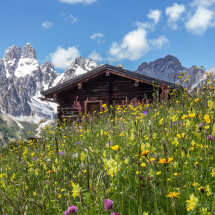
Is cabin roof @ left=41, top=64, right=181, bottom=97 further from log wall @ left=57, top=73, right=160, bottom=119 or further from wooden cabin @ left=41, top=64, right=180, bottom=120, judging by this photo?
log wall @ left=57, top=73, right=160, bottom=119

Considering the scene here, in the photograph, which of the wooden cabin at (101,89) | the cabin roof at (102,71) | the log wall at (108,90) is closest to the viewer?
the cabin roof at (102,71)

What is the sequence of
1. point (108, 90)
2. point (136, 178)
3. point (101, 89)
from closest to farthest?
point (136, 178)
point (108, 90)
point (101, 89)

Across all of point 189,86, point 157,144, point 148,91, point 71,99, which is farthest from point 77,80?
point 157,144

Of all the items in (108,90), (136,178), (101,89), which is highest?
(101,89)

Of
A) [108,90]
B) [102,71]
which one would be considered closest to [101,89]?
[108,90]

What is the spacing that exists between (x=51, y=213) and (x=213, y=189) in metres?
1.42

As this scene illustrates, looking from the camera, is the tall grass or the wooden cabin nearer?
the tall grass

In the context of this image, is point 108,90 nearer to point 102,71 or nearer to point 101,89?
point 101,89

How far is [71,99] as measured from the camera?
17750 millimetres

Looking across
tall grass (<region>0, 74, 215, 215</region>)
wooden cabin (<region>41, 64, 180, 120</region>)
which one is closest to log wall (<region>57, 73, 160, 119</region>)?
wooden cabin (<region>41, 64, 180, 120</region>)

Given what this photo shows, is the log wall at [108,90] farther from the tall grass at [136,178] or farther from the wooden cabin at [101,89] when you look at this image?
the tall grass at [136,178]

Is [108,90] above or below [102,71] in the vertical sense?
below

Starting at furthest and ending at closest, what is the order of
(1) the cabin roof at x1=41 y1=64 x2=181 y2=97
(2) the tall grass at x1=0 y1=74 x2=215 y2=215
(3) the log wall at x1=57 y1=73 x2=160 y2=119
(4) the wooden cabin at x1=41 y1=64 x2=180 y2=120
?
1. (3) the log wall at x1=57 y1=73 x2=160 y2=119
2. (4) the wooden cabin at x1=41 y1=64 x2=180 y2=120
3. (1) the cabin roof at x1=41 y1=64 x2=181 y2=97
4. (2) the tall grass at x1=0 y1=74 x2=215 y2=215

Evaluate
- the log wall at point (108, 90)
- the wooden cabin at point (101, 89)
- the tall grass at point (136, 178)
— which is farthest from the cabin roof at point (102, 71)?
the tall grass at point (136, 178)
